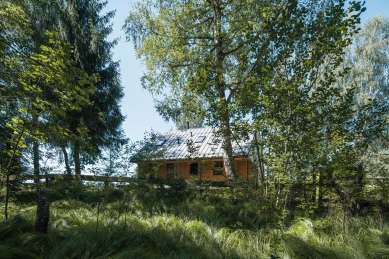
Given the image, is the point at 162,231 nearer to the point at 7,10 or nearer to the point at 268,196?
the point at 268,196

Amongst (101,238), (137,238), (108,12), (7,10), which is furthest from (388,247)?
(108,12)

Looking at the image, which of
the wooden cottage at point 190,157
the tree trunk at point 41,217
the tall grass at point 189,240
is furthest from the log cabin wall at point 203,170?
the tree trunk at point 41,217

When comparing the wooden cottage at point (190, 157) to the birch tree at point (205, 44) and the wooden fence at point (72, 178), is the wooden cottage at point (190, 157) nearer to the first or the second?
the birch tree at point (205, 44)

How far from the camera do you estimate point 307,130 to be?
4016mm

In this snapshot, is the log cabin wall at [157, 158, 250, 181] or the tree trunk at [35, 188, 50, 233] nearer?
the tree trunk at [35, 188, 50, 233]

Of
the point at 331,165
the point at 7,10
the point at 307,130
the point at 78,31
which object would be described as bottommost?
the point at 331,165

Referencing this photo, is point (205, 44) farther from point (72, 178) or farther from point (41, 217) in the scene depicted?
point (41, 217)

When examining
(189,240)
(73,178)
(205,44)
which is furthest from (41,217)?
(205,44)

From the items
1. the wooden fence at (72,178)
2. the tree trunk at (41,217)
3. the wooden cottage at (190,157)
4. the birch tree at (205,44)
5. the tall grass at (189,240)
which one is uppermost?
the birch tree at (205,44)

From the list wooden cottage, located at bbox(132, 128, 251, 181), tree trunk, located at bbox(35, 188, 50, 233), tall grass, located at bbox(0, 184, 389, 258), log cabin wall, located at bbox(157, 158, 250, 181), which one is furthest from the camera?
log cabin wall, located at bbox(157, 158, 250, 181)

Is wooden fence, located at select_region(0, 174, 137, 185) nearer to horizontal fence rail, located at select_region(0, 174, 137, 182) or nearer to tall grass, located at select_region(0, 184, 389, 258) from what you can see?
horizontal fence rail, located at select_region(0, 174, 137, 182)

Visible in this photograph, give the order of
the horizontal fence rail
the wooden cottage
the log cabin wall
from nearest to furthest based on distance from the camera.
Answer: the horizontal fence rail, the wooden cottage, the log cabin wall

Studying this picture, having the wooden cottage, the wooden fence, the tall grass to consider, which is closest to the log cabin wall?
the wooden cottage

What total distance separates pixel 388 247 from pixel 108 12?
49.8 ft
